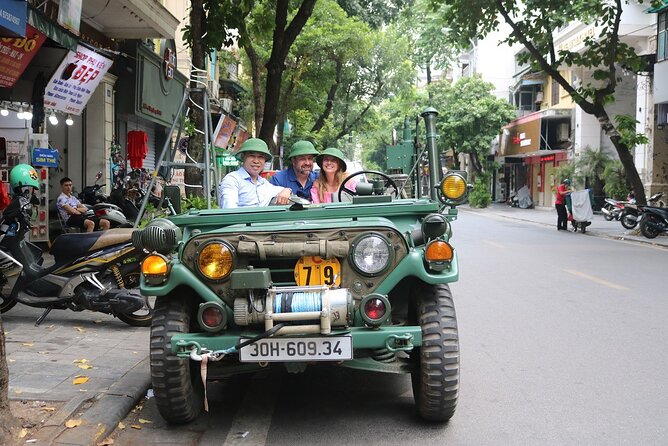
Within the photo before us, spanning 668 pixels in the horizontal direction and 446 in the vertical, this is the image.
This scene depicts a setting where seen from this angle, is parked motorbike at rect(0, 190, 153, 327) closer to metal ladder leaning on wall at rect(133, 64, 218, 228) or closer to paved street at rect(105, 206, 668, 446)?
metal ladder leaning on wall at rect(133, 64, 218, 228)

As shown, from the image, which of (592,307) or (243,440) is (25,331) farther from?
(592,307)

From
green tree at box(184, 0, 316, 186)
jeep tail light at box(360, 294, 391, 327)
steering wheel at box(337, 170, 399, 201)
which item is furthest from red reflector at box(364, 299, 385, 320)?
green tree at box(184, 0, 316, 186)

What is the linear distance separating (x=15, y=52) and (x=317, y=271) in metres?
7.22

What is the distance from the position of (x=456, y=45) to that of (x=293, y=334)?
57.2 ft

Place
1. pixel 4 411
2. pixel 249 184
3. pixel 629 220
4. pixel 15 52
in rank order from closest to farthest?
pixel 4 411, pixel 249 184, pixel 15 52, pixel 629 220

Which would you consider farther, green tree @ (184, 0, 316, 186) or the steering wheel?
green tree @ (184, 0, 316, 186)

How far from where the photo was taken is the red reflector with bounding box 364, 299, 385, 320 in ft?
12.5

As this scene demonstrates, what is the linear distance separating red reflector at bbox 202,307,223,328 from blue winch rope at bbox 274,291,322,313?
1.16 ft

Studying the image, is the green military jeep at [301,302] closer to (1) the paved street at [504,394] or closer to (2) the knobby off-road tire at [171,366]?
(2) the knobby off-road tire at [171,366]

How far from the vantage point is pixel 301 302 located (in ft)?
12.3

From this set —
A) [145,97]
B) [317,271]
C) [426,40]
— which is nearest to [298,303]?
[317,271]

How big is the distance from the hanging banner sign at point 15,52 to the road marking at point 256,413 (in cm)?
625

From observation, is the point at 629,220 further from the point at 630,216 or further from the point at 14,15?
the point at 14,15

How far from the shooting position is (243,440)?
157 inches
